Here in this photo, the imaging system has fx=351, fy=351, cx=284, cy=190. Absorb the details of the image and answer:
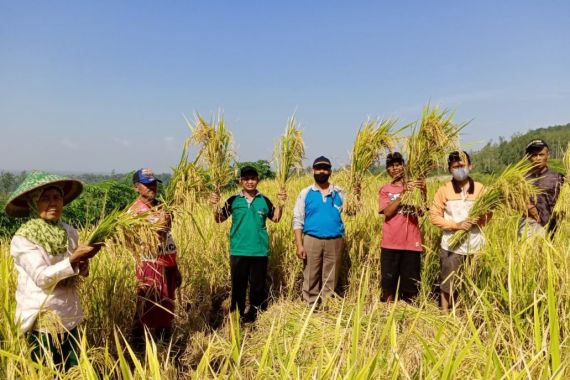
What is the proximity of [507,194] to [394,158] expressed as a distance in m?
0.98

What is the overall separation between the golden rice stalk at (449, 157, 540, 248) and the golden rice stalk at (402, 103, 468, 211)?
1.41 feet

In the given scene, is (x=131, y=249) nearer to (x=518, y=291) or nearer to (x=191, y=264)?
(x=191, y=264)

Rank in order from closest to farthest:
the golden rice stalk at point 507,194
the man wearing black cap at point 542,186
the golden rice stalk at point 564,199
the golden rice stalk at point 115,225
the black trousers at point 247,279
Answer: the golden rice stalk at point 115,225, the golden rice stalk at point 507,194, the man wearing black cap at point 542,186, the black trousers at point 247,279, the golden rice stalk at point 564,199

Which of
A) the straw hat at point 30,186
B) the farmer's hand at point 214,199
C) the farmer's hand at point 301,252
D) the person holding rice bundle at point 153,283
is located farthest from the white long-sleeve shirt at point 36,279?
the farmer's hand at point 301,252

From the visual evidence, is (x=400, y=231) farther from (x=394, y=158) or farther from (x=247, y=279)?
(x=247, y=279)

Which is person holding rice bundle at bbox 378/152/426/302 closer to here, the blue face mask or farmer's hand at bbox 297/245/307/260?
the blue face mask

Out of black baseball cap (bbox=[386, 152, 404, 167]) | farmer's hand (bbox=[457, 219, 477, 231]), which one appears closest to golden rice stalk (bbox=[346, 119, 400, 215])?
black baseball cap (bbox=[386, 152, 404, 167])

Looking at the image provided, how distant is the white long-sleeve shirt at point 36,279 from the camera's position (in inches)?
70.7

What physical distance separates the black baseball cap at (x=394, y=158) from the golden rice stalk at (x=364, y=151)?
0.20ft

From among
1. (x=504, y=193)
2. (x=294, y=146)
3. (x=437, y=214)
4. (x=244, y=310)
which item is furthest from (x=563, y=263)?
(x=244, y=310)

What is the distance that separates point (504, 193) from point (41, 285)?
322 centimetres

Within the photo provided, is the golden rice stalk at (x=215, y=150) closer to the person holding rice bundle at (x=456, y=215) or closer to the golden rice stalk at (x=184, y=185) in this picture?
the golden rice stalk at (x=184, y=185)

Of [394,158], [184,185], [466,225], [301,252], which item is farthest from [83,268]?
[466,225]

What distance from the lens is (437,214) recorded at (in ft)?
10.6
